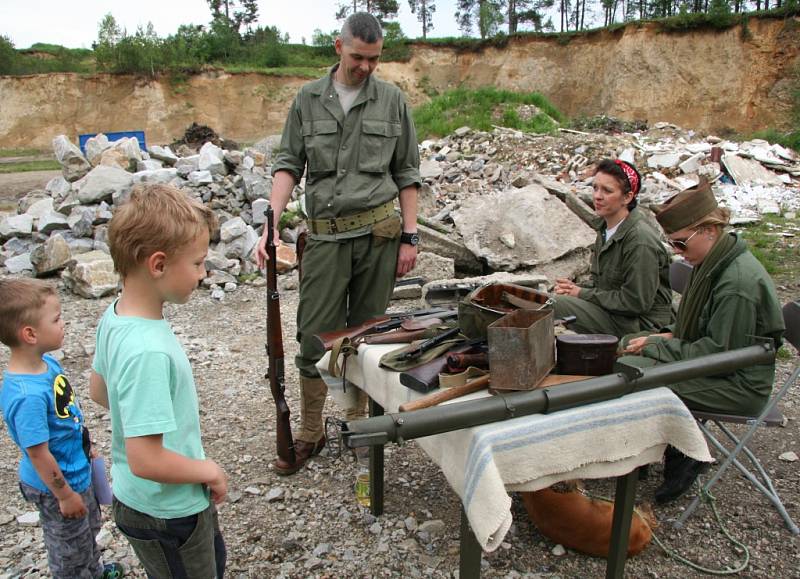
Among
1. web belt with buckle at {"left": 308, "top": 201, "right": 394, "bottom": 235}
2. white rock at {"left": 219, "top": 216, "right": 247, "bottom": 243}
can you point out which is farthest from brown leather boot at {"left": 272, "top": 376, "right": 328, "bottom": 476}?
white rock at {"left": 219, "top": 216, "right": 247, "bottom": 243}

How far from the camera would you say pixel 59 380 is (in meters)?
2.40

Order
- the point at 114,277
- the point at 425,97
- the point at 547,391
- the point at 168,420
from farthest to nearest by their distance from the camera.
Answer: the point at 425,97 < the point at 114,277 < the point at 547,391 < the point at 168,420

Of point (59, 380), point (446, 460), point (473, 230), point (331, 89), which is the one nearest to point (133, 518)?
point (59, 380)

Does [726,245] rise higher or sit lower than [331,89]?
lower

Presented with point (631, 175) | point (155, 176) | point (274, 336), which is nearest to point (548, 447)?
point (274, 336)

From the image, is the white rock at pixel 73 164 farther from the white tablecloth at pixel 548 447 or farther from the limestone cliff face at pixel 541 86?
the limestone cliff face at pixel 541 86

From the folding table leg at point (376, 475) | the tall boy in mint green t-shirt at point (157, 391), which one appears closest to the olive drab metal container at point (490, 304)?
the folding table leg at point (376, 475)

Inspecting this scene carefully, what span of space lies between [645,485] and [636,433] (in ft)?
4.91

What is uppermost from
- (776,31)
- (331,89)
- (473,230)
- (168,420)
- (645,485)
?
(776,31)

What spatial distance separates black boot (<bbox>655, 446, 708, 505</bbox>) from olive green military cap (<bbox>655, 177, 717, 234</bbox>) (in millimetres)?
1244

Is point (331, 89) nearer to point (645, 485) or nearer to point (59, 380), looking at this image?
point (59, 380)

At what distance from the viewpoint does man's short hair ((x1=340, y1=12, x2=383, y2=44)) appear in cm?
324

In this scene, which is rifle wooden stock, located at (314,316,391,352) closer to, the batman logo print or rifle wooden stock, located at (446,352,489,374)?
rifle wooden stock, located at (446,352,489,374)

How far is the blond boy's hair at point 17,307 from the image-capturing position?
228 cm
